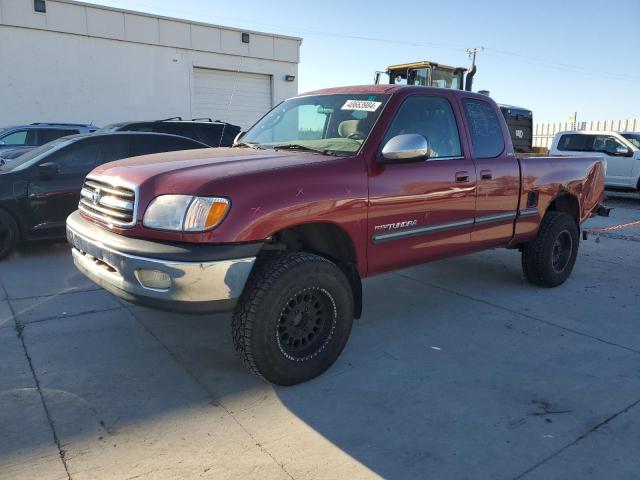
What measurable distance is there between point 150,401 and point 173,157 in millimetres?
1666

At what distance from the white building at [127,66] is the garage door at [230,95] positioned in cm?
4

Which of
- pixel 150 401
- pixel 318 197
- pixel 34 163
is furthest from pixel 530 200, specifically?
pixel 34 163

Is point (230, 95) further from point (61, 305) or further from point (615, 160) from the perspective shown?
point (61, 305)

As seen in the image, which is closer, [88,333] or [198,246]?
[198,246]

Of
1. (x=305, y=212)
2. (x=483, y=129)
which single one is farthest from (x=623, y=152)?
(x=305, y=212)

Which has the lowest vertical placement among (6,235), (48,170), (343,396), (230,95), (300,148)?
(343,396)

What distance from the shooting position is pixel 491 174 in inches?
172

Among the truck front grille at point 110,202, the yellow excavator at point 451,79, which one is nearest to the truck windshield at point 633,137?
the yellow excavator at point 451,79

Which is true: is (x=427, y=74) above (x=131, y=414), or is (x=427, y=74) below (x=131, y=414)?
above

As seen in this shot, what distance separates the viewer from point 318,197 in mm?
3109

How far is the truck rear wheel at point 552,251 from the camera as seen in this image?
510 cm

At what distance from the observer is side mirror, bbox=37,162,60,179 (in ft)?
20.3

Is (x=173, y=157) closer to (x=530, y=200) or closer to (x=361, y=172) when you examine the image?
(x=361, y=172)

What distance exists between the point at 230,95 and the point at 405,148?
17.4 m
